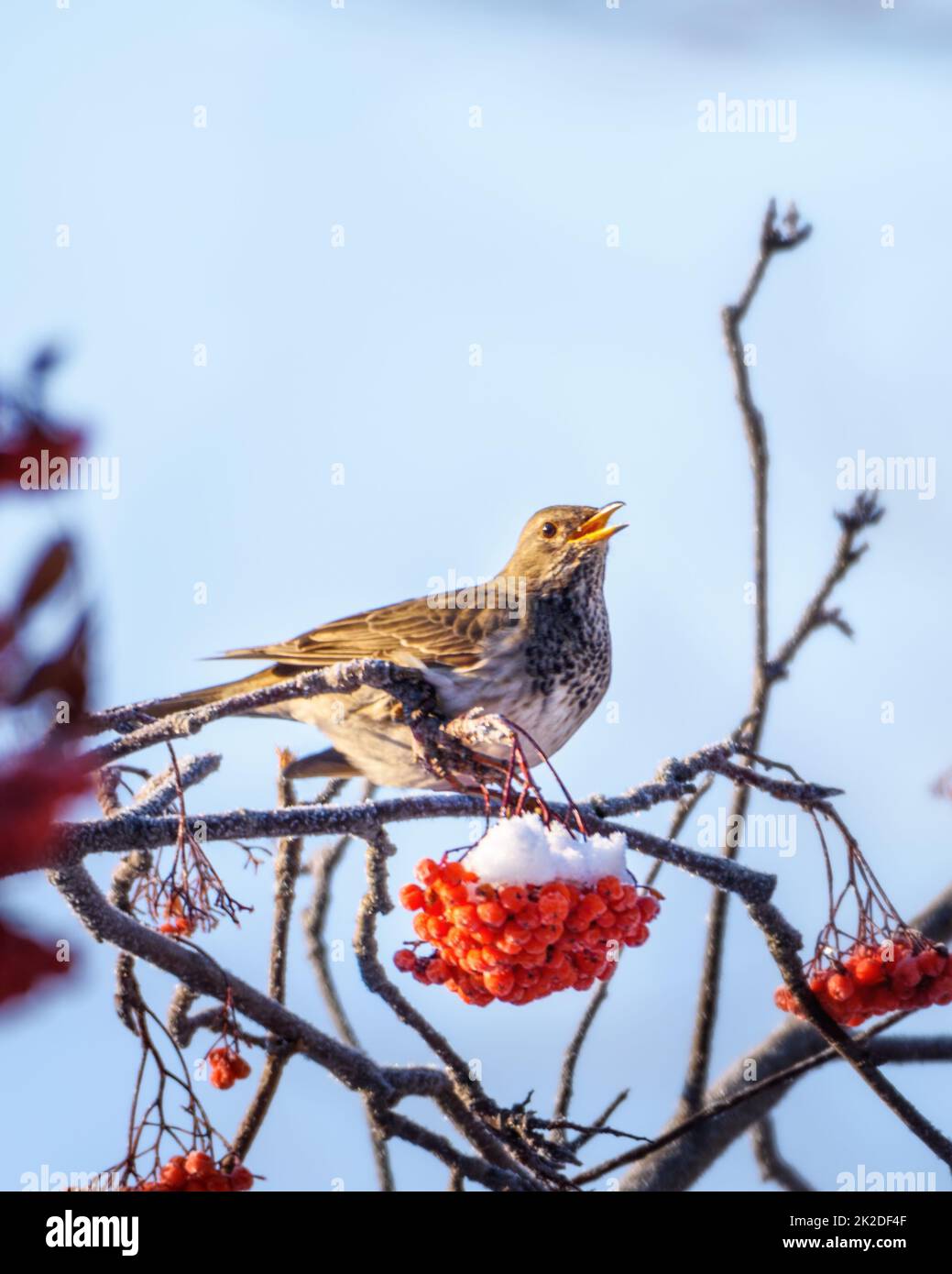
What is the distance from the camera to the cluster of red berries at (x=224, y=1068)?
2.69 metres

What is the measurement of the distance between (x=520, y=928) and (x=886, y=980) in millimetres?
945

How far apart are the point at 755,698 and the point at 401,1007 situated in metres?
1.18

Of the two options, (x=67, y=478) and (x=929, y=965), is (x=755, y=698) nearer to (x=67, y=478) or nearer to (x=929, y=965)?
(x=929, y=965)

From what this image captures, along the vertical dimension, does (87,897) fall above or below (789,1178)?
above

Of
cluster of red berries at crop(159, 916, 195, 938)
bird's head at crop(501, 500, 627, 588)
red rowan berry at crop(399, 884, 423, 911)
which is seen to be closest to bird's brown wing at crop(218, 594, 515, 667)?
bird's head at crop(501, 500, 627, 588)

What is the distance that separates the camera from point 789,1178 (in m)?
4.07

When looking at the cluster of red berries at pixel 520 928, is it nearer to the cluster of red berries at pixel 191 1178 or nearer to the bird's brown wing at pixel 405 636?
the cluster of red berries at pixel 191 1178

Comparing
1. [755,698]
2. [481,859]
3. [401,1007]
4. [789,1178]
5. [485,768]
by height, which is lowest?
[789,1178]

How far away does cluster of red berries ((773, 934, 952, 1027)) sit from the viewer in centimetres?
259

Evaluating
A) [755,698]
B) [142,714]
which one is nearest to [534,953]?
[142,714]

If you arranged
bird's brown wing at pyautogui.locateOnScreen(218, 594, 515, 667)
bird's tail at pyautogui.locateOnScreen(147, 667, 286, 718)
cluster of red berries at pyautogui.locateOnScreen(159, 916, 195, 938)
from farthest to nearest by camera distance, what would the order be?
bird's brown wing at pyautogui.locateOnScreen(218, 594, 515, 667) < bird's tail at pyautogui.locateOnScreen(147, 667, 286, 718) < cluster of red berries at pyautogui.locateOnScreen(159, 916, 195, 938)

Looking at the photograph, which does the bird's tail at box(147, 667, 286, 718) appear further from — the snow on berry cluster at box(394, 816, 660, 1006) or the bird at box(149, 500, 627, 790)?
the snow on berry cluster at box(394, 816, 660, 1006)

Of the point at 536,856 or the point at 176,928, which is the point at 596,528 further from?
the point at 536,856

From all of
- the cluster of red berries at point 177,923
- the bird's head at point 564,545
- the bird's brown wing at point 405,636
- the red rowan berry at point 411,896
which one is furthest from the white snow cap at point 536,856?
the bird's head at point 564,545
